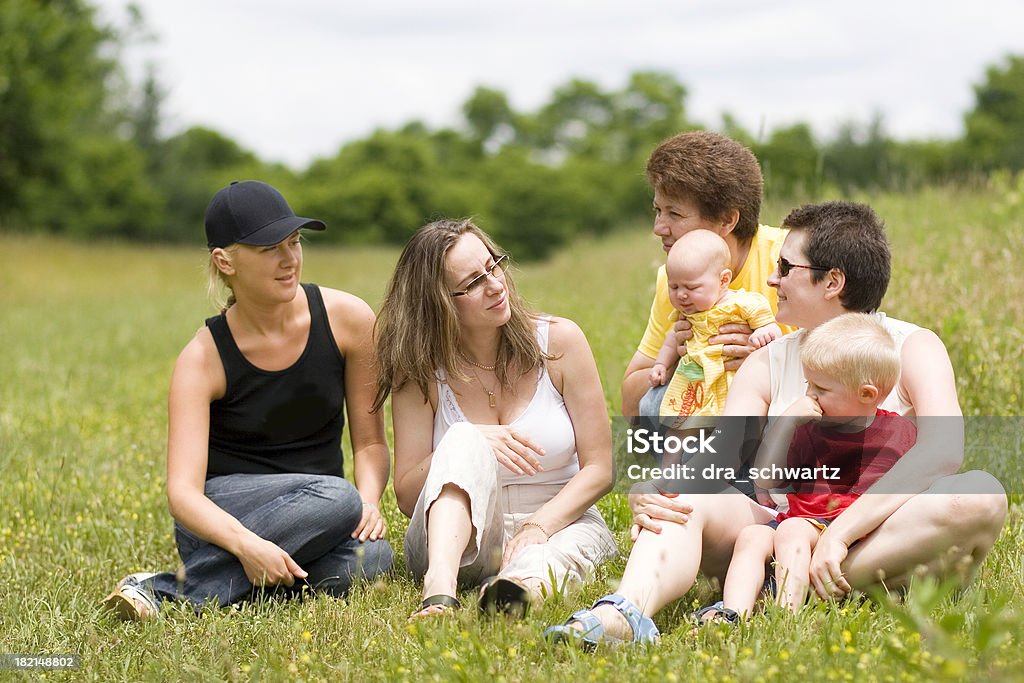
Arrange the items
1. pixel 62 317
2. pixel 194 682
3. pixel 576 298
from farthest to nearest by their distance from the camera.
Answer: pixel 62 317 < pixel 576 298 < pixel 194 682

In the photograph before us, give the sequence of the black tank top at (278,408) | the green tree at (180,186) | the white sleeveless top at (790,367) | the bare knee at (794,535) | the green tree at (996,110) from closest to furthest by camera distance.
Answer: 1. the bare knee at (794,535)
2. the white sleeveless top at (790,367)
3. the black tank top at (278,408)
4. the green tree at (180,186)
5. the green tree at (996,110)

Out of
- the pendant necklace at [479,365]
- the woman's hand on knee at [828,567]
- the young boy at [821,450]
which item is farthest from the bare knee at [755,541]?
the pendant necklace at [479,365]

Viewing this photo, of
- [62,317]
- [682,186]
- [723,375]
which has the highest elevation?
[682,186]

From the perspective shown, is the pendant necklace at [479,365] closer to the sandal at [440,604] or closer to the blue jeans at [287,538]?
the blue jeans at [287,538]

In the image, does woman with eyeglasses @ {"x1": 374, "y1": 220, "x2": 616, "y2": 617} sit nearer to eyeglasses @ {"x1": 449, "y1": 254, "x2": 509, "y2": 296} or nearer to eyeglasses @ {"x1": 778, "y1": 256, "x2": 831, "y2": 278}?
eyeglasses @ {"x1": 449, "y1": 254, "x2": 509, "y2": 296}

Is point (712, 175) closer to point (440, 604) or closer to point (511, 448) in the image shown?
point (511, 448)

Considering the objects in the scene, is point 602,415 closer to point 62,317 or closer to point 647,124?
point 62,317

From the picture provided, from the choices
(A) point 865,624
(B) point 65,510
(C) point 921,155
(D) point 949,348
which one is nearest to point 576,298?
(D) point 949,348

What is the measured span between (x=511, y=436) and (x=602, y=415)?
395 millimetres

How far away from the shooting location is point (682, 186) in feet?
13.3

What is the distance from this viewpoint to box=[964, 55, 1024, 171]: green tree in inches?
2271

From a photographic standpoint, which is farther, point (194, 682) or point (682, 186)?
point (682, 186)

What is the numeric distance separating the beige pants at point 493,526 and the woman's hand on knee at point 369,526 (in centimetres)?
25

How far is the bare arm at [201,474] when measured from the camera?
3.66m
